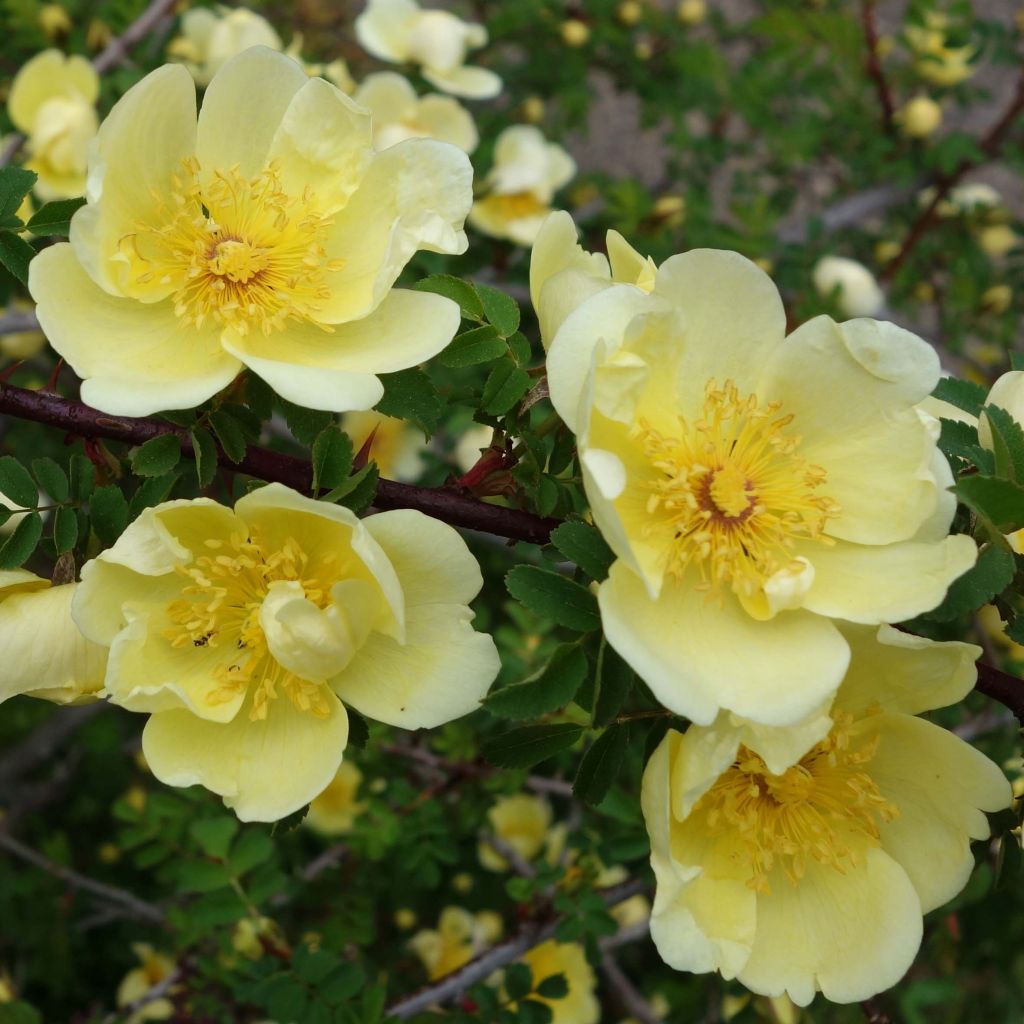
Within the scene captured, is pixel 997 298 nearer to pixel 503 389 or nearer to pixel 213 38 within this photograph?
pixel 213 38

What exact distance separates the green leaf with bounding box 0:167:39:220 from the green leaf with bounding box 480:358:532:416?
54 cm

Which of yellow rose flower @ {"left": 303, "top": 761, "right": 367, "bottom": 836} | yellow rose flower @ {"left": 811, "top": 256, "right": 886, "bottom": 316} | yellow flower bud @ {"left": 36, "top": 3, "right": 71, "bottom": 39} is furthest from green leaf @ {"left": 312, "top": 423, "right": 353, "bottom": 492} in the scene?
yellow flower bud @ {"left": 36, "top": 3, "right": 71, "bottom": 39}

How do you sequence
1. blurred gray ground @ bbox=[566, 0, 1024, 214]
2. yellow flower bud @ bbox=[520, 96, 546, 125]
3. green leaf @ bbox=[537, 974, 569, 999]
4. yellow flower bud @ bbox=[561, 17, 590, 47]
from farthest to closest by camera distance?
blurred gray ground @ bbox=[566, 0, 1024, 214]
yellow flower bud @ bbox=[520, 96, 546, 125]
yellow flower bud @ bbox=[561, 17, 590, 47]
green leaf @ bbox=[537, 974, 569, 999]

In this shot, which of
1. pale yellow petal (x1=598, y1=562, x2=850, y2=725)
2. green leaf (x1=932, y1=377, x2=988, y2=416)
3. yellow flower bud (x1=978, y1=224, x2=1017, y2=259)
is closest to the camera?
pale yellow petal (x1=598, y1=562, x2=850, y2=725)

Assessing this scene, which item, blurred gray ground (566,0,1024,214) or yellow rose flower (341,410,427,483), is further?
blurred gray ground (566,0,1024,214)

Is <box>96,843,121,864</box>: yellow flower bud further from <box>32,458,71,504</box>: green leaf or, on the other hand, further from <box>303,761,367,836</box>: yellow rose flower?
<box>32,458,71,504</box>: green leaf

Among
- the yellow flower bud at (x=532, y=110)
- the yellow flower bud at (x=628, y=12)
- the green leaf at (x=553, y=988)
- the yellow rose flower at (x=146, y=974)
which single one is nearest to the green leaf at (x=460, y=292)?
the green leaf at (x=553, y=988)

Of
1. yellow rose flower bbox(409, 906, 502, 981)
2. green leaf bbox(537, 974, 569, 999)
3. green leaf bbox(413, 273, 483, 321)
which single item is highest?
green leaf bbox(413, 273, 483, 321)

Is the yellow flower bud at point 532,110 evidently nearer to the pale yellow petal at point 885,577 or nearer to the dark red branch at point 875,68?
the dark red branch at point 875,68

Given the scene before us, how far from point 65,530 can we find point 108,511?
2.3 inches

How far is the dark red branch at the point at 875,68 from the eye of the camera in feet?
8.77

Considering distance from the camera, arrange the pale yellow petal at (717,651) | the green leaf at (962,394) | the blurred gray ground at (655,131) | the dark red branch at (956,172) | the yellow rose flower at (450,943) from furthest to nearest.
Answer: the blurred gray ground at (655,131) → the dark red branch at (956,172) → the yellow rose flower at (450,943) → the green leaf at (962,394) → the pale yellow petal at (717,651)

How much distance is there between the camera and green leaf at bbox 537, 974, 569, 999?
1635 mm

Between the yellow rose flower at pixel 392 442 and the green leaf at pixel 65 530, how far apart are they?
4.19ft
